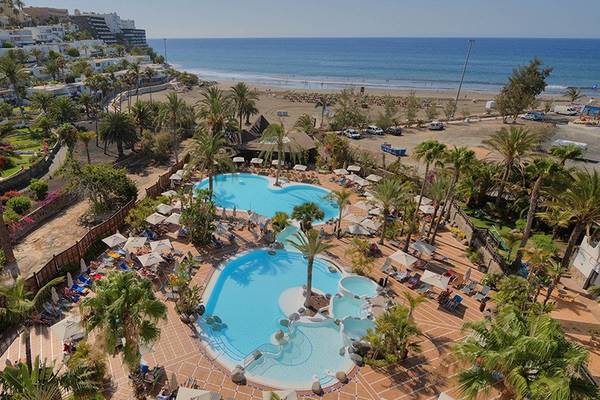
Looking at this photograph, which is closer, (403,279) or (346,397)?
(346,397)

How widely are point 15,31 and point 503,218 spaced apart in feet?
470

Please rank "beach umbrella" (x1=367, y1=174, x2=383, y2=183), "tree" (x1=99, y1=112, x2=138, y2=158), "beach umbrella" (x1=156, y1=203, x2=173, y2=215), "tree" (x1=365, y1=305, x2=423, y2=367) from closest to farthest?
"tree" (x1=365, y1=305, x2=423, y2=367), "beach umbrella" (x1=156, y1=203, x2=173, y2=215), "beach umbrella" (x1=367, y1=174, x2=383, y2=183), "tree" (x1=99, y1=112, x2=138, y2=158)

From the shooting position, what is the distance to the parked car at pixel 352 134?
52.4 metres

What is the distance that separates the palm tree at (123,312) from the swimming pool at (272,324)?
513 centimetres

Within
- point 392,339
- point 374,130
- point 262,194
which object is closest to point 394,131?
point 374,130

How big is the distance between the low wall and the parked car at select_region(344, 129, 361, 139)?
36863 mm

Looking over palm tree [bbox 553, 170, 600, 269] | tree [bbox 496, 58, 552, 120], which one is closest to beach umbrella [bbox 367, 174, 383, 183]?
palm tree [bbox 553, 170, 600, 269]

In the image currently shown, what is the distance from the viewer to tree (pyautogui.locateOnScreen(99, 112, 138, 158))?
132ft

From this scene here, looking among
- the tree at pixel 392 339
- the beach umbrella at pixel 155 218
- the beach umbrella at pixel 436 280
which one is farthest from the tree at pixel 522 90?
the beach umbrella at pixel 155 218

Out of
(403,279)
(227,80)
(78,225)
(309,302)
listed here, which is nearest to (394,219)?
(403,279)

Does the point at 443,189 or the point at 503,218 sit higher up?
the point at 443,189

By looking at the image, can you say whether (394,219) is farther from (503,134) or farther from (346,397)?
(346,397)

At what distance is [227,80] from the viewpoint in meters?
137

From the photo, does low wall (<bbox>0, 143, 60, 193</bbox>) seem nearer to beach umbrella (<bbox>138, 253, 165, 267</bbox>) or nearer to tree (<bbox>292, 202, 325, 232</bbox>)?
beach umbrella (<bbox>138, 253, 165, 267</bbox>)
